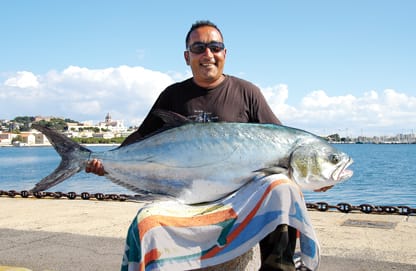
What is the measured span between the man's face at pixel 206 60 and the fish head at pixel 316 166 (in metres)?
0.92

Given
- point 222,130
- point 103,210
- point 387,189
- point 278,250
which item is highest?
point 222,130

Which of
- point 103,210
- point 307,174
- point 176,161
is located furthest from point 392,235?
point 103,210

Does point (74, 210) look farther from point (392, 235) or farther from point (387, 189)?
point (387, 189)

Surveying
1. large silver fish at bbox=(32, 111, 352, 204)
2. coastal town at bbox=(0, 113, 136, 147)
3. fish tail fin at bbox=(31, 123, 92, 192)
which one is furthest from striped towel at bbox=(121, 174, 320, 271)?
coastal town at bbox=(0, 113, 136, 147)

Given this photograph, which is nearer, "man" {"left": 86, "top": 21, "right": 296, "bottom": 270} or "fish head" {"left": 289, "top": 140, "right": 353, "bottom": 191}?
"fish head" {"left": 289, "top": 140, "right": 353, "bottom": 191}

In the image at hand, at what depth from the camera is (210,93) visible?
3.62 m

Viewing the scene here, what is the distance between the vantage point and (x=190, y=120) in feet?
11.1

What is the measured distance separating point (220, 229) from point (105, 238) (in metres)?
3.26

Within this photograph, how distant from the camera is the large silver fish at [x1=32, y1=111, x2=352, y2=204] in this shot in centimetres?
304

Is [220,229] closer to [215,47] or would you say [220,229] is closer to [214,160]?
[214,160]

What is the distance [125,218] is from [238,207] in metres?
4.60

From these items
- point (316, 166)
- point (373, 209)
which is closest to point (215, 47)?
point (316, 166)

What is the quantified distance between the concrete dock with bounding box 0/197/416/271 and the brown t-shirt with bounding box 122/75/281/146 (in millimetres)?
1755

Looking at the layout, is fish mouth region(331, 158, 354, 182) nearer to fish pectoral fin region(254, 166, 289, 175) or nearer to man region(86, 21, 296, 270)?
fish pectoral fin region(254, 166, 289, 175)
